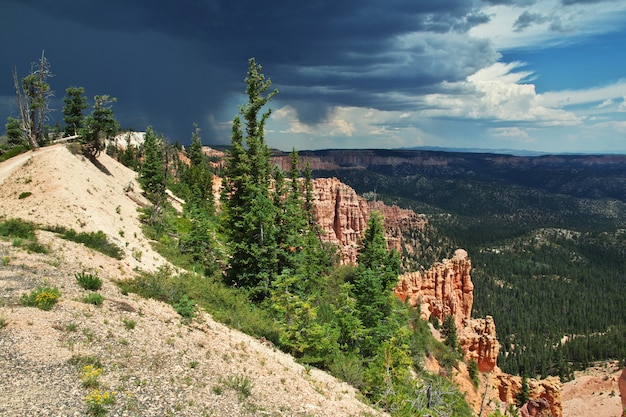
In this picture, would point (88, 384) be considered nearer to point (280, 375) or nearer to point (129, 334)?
point (129, 334)

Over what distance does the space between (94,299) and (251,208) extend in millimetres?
11903

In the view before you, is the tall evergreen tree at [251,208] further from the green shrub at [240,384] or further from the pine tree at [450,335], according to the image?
the pine tree at [450,335]

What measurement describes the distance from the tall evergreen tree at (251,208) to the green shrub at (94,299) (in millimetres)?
11039

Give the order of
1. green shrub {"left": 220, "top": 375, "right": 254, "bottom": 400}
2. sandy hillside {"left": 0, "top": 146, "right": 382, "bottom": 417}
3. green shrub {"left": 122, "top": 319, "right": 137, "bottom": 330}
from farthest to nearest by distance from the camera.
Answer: green shrub {"left": 122, "top": 319, "right": 137, "bottom": 330}, green shrub {"left": 220, "top": 375, "right": 254, "bottom": 400}, sandy hillside {"left": 0, "top": 146, "right": 382, "bottom": 417}

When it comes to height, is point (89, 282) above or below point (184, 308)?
above

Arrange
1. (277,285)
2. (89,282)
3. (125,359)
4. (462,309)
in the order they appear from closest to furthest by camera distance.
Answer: (125,359) → (89,282) → (277,285) → (462,309)

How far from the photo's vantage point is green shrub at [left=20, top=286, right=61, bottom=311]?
38.3 ft

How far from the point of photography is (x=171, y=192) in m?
54.9

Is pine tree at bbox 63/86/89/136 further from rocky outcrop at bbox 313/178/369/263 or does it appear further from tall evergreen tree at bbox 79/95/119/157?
rocky outcrop at bbox 313/178/369/263

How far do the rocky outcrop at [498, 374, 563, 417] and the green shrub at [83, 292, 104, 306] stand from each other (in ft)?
123

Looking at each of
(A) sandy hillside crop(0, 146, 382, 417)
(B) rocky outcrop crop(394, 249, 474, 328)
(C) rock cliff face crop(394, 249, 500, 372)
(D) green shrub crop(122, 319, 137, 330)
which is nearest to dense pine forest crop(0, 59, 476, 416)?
(A) sandy hillside crop(0, 146, 382, 417)

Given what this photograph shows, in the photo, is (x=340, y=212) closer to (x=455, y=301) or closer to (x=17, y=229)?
(x=455, y=301)

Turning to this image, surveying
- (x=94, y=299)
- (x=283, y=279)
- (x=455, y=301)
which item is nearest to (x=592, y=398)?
(x=455, y=301)

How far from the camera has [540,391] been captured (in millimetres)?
37094
